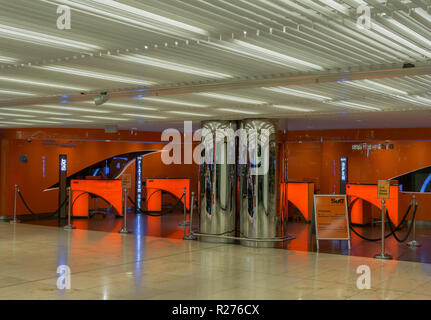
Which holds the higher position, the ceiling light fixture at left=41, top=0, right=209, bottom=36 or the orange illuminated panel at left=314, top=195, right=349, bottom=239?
the ceiling light fixture at left=41, top=0, right=209, bottom=36

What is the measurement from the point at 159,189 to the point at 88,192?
2493 millimetres

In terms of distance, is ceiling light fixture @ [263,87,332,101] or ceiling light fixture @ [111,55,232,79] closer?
ceiling light fixture @ [111,55,232,79]

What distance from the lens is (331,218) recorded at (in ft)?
34.7

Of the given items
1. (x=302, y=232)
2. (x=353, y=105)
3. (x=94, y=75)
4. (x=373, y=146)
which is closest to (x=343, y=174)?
(x=373, y=146)

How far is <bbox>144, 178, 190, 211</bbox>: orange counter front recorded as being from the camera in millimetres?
17500

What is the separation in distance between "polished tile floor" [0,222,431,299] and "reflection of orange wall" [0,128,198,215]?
16.1ft

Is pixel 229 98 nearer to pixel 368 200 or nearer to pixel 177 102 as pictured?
pixel 177 102

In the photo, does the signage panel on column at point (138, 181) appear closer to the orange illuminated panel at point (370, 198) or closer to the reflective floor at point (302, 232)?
the reflective floor at point (302, 232)

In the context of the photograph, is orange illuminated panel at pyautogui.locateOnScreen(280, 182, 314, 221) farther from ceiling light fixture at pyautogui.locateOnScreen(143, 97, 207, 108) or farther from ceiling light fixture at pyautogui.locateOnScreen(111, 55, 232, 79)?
ceiling light fixture at pyautogui.locateOnScreen(111, 55, 232, 79)

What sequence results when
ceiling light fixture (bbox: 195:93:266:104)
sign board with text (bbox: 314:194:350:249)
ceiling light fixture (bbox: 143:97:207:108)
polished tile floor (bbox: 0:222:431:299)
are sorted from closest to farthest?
polished tile floor (bbox: 0:222:431:299) → ceiling light fixture (bbox: 195:93:266:104) → ceiling light fixture (bbox: 143:97:207:108) → sign board with text (bbox: 314:194:350:249)

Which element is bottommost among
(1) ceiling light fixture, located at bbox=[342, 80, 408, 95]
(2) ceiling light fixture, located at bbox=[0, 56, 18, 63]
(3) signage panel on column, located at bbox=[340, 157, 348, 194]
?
(3) signage panel on column, located at bbox=[340, 157, 348, 194]

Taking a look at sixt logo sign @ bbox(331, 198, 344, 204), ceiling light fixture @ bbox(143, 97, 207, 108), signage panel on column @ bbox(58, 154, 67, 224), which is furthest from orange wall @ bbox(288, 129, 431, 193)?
ceiling light fixture @ bbox(143, 97, 207, 108)

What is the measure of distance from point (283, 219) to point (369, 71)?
5.26 metres

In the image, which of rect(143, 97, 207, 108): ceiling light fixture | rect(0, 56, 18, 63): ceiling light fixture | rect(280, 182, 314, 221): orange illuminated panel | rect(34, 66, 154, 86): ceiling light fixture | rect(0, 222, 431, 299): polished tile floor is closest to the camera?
rect(0, 56, 18, 63): ceiling light fixture
